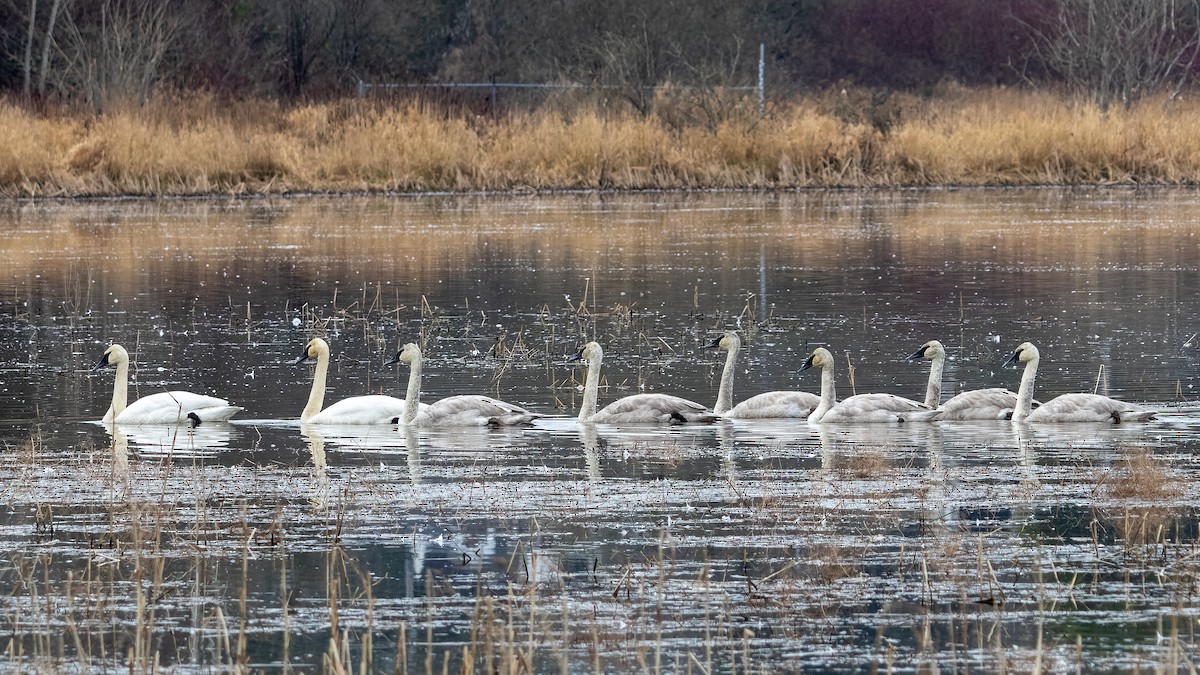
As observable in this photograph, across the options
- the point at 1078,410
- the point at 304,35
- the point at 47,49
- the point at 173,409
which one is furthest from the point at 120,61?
the point at 1078,410

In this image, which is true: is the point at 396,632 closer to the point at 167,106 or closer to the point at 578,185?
the point at 578,185

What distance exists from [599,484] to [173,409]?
3.36m

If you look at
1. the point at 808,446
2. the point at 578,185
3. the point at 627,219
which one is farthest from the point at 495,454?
the point at 578,185

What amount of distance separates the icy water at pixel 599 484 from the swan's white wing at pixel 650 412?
0.28ft

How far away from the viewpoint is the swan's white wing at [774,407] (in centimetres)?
1134

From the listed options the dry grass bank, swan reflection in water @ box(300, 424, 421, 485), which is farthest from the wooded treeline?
swan reflection in water @ box(300, 424, 421, 485)

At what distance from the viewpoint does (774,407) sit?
11414 millimetres

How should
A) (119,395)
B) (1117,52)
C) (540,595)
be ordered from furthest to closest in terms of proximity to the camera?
(1117,52), (119,395), (540,595)

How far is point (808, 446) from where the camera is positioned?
10281 mm

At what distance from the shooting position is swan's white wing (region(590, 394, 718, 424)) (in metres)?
11.2

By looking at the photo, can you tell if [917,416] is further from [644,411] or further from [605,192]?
[605,192]

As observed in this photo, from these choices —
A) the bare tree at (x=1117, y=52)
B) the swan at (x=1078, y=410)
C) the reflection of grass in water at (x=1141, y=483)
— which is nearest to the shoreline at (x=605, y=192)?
the bare tree at (x=1117, y=52)

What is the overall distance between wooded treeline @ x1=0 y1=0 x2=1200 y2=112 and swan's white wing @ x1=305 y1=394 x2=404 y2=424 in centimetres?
2159

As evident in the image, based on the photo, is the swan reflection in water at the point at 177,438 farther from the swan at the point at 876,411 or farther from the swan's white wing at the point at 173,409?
the swan at the point at 876,411
